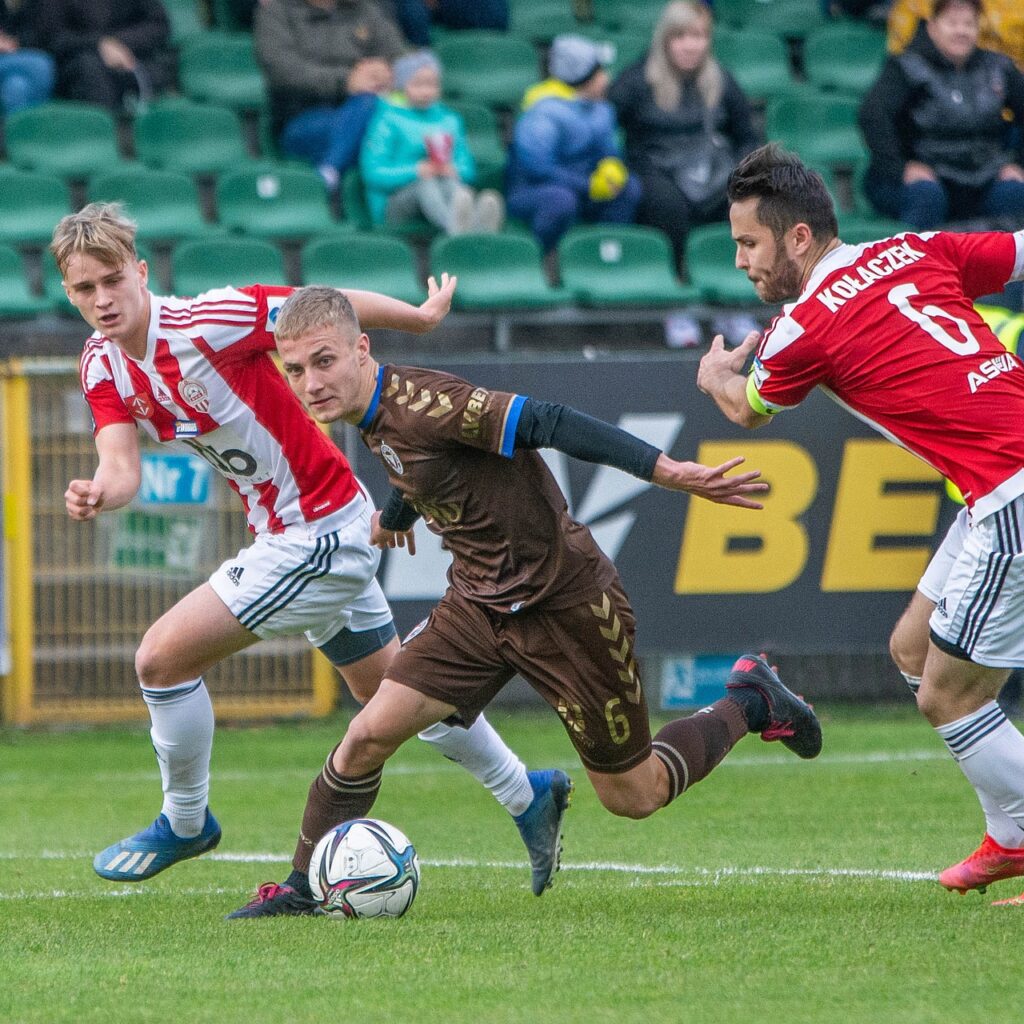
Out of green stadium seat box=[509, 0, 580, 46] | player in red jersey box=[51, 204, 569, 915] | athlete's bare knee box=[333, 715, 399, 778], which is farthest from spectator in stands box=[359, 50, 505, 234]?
athlete's bare knee box=[333, 715, 399, 778]

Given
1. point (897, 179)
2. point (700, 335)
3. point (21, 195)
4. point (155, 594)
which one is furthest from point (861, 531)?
point (21, 195)

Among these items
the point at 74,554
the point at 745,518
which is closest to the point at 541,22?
the point at 745,518

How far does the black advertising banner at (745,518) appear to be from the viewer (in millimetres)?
10203

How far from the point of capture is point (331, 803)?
17.8 ft

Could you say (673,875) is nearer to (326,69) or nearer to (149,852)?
(149,852)

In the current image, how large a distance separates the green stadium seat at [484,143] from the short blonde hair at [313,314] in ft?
26.5

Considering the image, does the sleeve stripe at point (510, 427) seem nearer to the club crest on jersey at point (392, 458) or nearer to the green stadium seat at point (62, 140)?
the club crest on jersey at point (392, 458)

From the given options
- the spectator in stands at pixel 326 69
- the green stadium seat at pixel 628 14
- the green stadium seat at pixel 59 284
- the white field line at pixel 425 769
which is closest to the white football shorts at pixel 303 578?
the white field line at pixel 425 769

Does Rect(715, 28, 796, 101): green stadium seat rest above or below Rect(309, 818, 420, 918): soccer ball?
below

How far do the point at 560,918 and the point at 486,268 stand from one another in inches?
289

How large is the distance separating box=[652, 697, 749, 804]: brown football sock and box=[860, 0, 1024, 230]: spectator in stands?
7.30 meters

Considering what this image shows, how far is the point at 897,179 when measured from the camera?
40.8 ft

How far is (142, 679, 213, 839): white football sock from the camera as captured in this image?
5777mm

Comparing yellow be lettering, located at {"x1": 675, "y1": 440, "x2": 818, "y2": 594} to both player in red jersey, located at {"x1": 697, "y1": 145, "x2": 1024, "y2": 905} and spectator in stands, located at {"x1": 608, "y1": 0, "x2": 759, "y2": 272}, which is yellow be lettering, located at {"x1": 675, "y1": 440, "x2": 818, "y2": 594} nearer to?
spectator in stands, located at {"x1": 608, "y1": 0, "x2": 759, "y2": 272}
